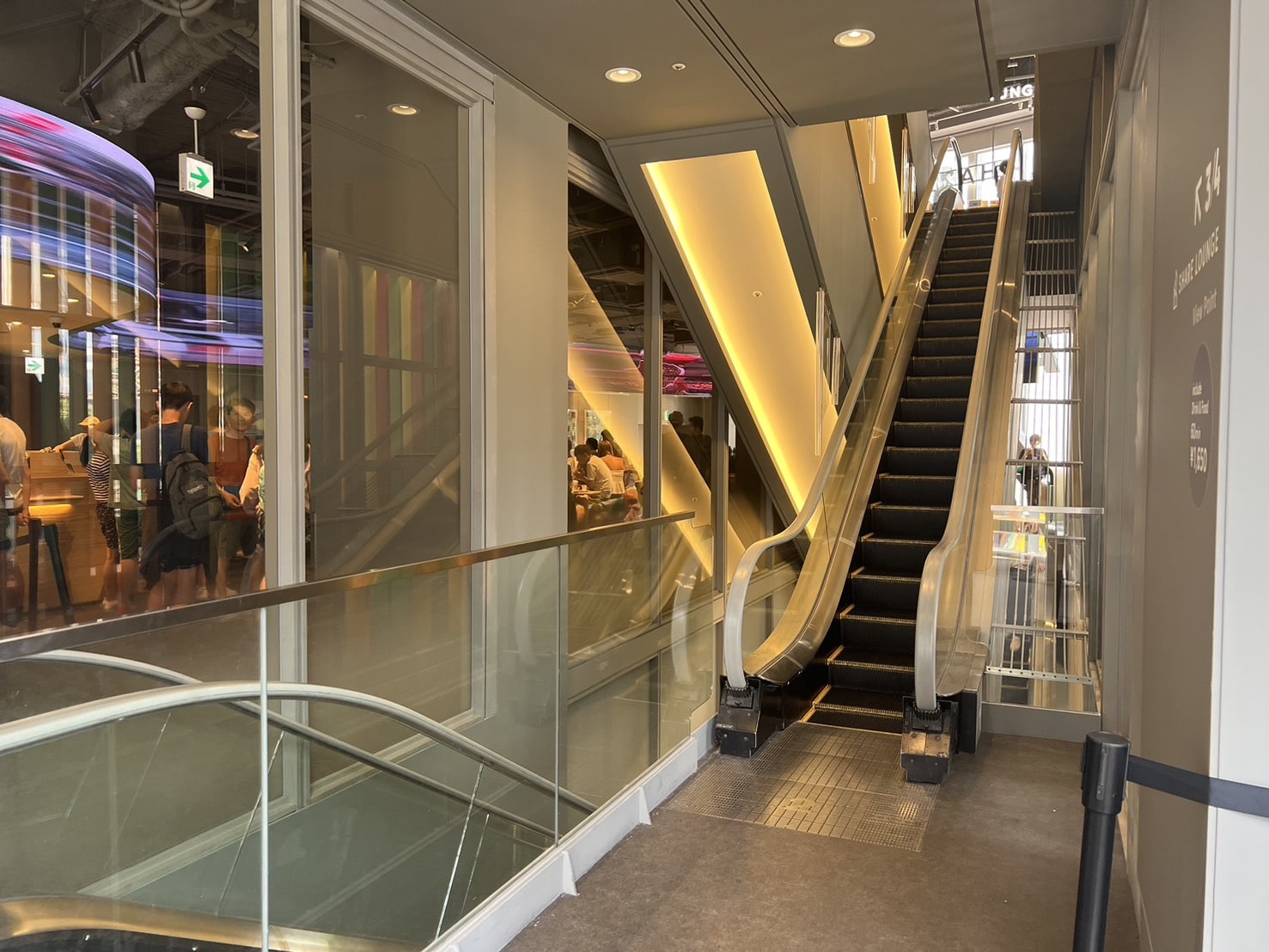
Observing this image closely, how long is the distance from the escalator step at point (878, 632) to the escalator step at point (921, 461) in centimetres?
178

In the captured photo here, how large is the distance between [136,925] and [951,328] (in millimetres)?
Result: 8772

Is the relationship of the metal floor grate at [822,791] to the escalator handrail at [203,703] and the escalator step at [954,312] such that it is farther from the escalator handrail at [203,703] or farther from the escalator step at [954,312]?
the escalator step at [954,312]

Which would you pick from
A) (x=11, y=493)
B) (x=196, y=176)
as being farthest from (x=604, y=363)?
(x=11, y=493)

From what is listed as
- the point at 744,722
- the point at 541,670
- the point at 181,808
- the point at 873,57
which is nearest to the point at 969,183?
the point at 873,57

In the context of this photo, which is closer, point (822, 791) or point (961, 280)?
point (822, 791)

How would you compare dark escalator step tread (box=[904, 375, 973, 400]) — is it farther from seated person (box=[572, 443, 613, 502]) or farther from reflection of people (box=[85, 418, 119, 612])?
reflection of people (box=[85, 418, 119, 612])

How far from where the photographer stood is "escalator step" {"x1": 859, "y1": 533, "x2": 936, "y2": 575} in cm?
652

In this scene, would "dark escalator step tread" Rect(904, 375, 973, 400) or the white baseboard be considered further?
"dark escalator step tread" Rect(904, 375, 973, 400)

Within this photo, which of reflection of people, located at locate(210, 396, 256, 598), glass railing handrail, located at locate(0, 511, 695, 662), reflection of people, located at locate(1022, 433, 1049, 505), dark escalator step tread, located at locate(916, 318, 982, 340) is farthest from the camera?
dark escalator step tread, located at locate(916, 318, 982, 340)

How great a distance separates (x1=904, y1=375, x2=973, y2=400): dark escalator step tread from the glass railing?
5110 millimetres

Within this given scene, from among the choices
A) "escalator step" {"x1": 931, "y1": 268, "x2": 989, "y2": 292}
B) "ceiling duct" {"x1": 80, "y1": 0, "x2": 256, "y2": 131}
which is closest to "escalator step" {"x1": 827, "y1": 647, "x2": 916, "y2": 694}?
"ceiling duct" {"x1": 80, "y1": 0, "x2": 256, "y2": 131}

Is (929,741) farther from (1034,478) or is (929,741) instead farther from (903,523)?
(1034,478)

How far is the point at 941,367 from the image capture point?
338 inches

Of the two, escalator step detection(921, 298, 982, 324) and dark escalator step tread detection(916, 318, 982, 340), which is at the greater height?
escalator step detection(921, 298, 982, 324)
